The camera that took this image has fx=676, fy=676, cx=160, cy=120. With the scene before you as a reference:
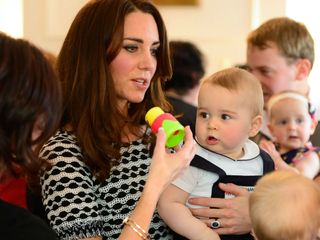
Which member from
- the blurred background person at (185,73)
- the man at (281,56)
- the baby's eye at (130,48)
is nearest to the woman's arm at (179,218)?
the baby's eye at (130,48)

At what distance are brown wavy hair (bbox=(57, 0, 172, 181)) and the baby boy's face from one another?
0.27 m

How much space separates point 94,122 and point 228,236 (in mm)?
531

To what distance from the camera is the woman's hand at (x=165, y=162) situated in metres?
1.79

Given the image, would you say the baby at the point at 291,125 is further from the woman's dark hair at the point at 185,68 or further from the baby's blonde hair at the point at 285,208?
the baby's blonde hair at the point at 285,208

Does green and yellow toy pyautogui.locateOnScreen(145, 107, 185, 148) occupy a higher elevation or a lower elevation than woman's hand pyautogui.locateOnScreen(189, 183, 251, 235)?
higher

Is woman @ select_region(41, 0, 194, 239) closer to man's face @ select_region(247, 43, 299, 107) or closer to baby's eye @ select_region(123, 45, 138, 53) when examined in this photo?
baby's eye @ select_region(123, 45, 138, 53)

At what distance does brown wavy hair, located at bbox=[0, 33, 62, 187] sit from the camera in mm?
1378

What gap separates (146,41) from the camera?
6.90ft

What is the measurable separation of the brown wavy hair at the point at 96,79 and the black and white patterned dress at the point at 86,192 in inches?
1.6

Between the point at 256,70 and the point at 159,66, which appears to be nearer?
the point at 159,66

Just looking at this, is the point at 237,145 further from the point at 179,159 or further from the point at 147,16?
the point at 147,16

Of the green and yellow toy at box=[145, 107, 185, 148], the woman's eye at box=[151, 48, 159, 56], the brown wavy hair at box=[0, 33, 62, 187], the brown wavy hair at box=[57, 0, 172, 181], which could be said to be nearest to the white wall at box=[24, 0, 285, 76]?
the woman's eye at box=[151, 48, 159, 56]

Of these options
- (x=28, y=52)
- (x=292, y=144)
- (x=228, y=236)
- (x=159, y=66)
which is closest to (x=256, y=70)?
(x=292, y=144)

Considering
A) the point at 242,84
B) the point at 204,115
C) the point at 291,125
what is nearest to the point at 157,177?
the point at 204,115
